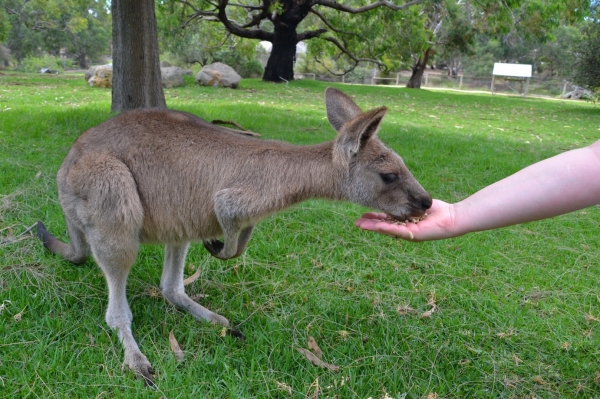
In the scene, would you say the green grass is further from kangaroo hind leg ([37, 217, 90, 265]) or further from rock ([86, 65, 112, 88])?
rock ([86, 65, 112, 88])

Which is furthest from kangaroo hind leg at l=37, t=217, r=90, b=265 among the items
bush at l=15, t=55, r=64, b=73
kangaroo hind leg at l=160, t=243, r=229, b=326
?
bush at l=15, t=55, r=64, b=73

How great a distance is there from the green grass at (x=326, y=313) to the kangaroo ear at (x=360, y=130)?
756 millimetres

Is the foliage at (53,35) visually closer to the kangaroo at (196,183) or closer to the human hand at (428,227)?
the kangaroo at (196,183)

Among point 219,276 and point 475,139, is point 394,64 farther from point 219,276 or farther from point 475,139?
point 219,276

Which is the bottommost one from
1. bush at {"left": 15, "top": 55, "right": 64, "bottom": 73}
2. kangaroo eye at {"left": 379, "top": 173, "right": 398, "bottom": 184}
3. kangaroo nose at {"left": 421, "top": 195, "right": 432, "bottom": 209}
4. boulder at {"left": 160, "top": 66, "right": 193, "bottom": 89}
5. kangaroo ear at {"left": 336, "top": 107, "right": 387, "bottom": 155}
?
kangaroo nose at {"left": 421, "top": 195, "right": 432, "bottom": 209}

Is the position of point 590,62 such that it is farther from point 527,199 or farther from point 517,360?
point 527,199

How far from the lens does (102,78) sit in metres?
12.1

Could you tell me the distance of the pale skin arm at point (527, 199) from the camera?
174 centimetres

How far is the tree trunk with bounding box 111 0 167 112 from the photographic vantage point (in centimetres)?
539

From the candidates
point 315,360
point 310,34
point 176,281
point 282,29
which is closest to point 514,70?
point 310,34

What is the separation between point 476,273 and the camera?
10.2 feet

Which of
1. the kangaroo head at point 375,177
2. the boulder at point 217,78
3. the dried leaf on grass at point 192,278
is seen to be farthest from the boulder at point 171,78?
the kangaroo head at point 375,177

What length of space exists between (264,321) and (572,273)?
204 cm

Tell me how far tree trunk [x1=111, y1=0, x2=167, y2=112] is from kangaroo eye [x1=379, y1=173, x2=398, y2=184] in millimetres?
4051
